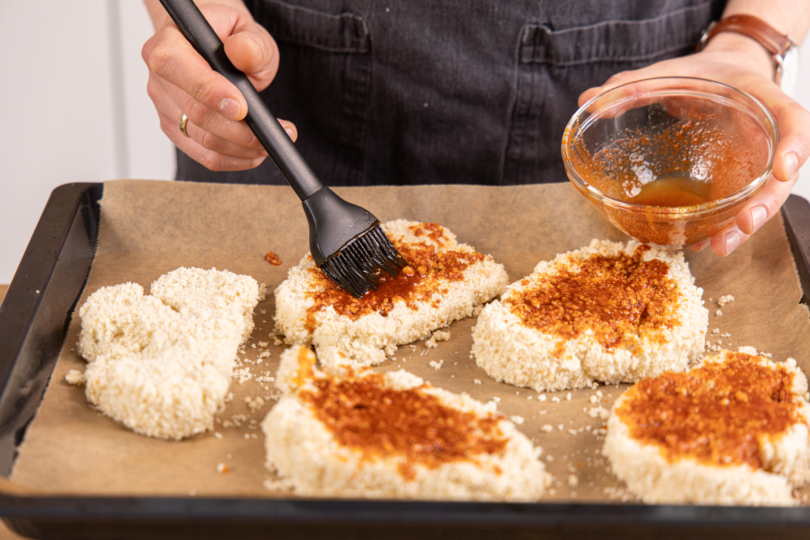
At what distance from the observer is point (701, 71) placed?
1996 mm

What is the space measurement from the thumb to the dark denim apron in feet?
0.92

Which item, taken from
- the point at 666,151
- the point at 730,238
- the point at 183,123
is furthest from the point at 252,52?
the point at 730,238

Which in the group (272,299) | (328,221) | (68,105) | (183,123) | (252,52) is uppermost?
(252,52)

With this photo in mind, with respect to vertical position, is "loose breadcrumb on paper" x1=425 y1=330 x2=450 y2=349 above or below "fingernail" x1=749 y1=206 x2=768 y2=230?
below

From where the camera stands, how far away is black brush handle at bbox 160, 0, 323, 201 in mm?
1619

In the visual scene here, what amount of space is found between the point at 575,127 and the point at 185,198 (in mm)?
1176

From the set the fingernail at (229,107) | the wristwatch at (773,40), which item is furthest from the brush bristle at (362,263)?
the wristwatch at (773,40)

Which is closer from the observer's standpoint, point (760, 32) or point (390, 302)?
point (390, 302)

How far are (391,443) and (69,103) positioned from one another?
3126 millimetres

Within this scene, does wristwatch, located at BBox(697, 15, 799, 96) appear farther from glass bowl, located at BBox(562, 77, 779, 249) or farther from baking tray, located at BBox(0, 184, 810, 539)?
baking tray, located at BBox(0, 184, 810, 539)

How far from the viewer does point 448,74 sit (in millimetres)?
2197

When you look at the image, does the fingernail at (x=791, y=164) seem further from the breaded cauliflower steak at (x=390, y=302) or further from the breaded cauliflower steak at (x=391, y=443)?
the breaded cauliflower steak at (x=391, y=443)

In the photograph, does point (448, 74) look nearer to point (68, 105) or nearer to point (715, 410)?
point (715, 410)

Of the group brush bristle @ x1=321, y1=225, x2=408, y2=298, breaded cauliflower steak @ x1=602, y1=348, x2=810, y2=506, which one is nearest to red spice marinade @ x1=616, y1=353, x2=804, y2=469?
breaded cauliflower steak @ x1=602, y1=348, x2=810, y2=506
